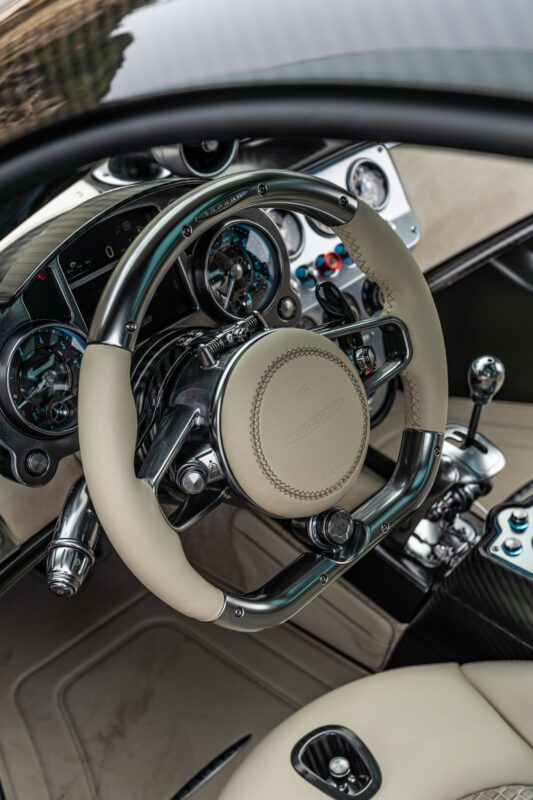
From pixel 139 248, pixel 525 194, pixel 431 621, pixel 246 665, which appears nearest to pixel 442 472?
pixel 431 621

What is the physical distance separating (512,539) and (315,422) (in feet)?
1.84

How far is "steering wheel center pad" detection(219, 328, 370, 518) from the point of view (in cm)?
96

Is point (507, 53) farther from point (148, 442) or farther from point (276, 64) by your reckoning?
point (148, 442)

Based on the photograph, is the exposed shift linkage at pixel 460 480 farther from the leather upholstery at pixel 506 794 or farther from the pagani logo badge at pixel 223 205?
the pagani logo badge at pixel 223 205

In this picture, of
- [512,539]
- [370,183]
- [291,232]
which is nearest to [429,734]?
[512,539]

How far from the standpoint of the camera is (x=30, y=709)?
5.68 feet

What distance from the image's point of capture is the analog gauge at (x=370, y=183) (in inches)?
69.9

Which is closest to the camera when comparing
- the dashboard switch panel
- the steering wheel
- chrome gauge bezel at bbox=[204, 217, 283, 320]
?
the steering wheel

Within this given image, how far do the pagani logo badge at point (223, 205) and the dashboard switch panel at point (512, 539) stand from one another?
2.42 feet

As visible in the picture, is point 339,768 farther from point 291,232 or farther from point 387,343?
point 291,232

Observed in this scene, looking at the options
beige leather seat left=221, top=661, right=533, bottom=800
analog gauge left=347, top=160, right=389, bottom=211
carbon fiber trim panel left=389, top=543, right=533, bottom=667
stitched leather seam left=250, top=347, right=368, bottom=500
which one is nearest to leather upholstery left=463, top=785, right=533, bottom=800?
beige leather seat left=221, top=661, right=533, bottom=800

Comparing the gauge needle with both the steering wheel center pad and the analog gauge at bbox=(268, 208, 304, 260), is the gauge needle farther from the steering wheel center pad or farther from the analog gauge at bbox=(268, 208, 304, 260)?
the analog gauge at bbox=(268, 208, 304, 260)

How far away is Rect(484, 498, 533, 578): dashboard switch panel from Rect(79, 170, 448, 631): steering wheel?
0.91ft

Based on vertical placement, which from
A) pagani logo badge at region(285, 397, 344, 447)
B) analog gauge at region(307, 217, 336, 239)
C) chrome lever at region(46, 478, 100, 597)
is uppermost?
analog gauge at region(307, 217, 336, 239)
